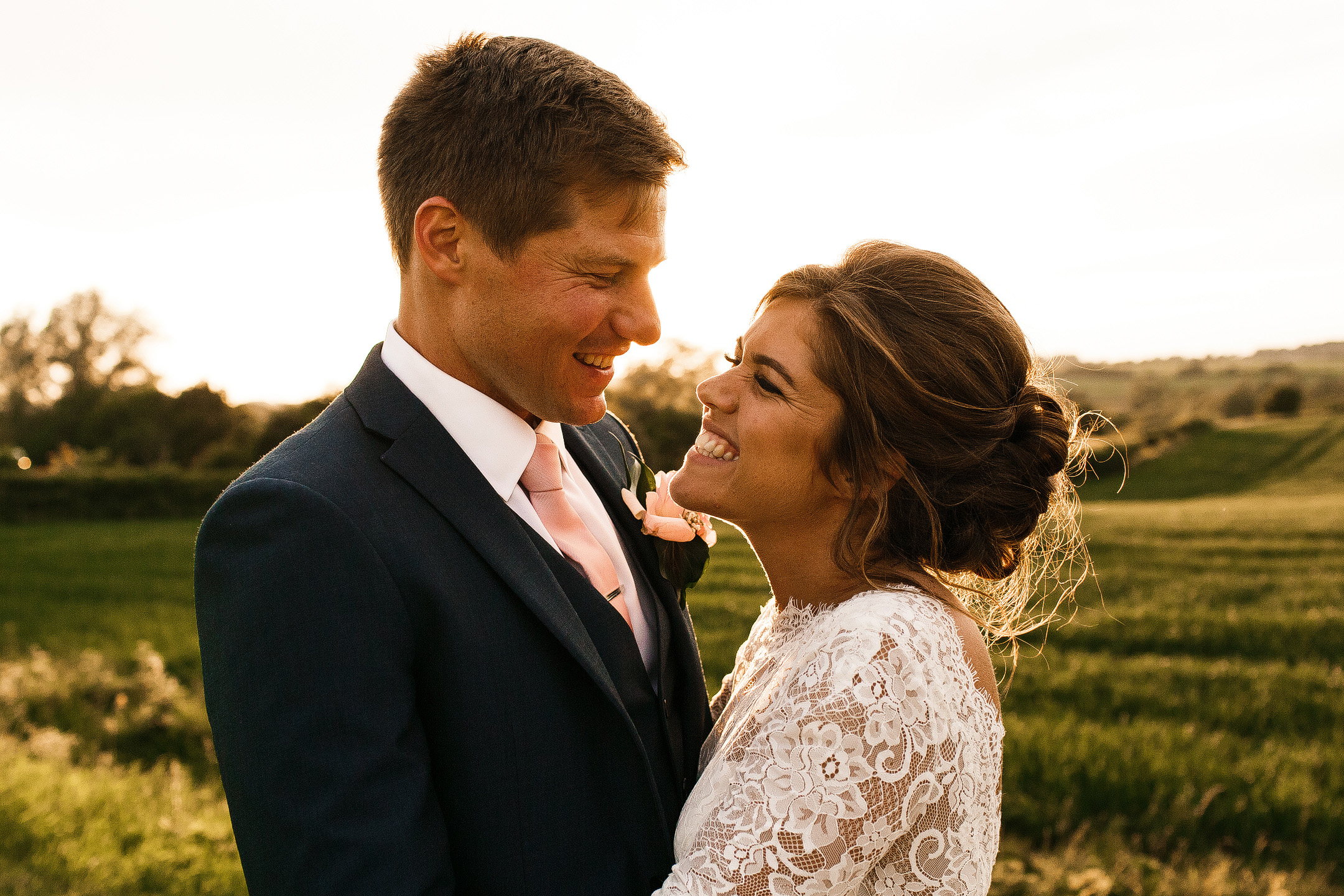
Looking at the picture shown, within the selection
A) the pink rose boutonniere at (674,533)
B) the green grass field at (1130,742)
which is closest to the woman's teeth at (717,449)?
the pink rose boutonniere at (674,533)

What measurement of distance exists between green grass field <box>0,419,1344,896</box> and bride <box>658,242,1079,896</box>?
256 cm

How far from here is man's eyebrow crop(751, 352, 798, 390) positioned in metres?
2.44

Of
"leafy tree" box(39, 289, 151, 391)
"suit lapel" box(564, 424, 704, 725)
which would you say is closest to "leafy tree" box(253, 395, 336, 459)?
"leafy tree" box(39, 289, 151, 391)

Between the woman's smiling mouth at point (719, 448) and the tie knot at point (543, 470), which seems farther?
the woman's smiling mouth at point (719, 448)

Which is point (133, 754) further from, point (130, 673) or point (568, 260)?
point (568, 260)

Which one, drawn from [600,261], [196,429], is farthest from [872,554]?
[196,429]

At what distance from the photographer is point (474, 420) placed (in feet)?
7.48

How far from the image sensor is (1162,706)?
7.11 m

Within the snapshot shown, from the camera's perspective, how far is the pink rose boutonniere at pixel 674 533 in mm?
2570

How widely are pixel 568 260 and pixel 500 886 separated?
143cm

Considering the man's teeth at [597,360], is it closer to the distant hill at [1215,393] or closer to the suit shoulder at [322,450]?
the suit shoulder at [322,450]

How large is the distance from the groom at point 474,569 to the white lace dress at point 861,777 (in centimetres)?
22

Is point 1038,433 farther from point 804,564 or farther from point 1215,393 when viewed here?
point 1215,393

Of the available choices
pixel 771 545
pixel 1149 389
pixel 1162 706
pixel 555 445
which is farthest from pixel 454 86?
pixel 1149 389
